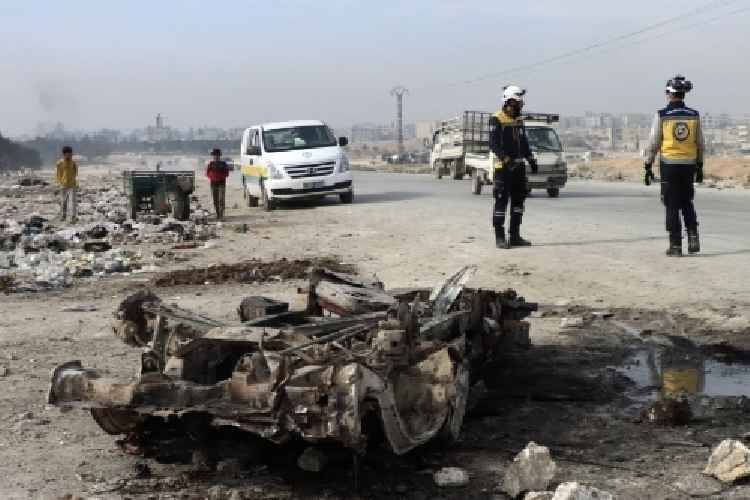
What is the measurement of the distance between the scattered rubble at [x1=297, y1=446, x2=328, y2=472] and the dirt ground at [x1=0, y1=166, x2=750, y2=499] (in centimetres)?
6

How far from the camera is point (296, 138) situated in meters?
23.5

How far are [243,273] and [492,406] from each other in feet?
21.1

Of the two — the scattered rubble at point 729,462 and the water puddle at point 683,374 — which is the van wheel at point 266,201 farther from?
the scattered rubble at point 729,462

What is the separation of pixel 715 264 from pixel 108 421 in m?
8.28

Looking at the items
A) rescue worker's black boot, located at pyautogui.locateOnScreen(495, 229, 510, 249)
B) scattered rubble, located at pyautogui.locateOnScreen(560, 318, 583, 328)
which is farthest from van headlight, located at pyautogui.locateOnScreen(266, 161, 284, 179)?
scattered rubble, located at pyautogui.locateOnScreen(560, 318, 583, 328)

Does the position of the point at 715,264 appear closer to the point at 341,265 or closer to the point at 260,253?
the point at 341,265

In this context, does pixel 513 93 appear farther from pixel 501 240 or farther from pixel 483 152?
pixel 483 152

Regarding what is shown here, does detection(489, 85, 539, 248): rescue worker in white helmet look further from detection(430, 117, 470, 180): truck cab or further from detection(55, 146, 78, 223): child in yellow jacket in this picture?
detection(430, 117, 470, 180): truck cab

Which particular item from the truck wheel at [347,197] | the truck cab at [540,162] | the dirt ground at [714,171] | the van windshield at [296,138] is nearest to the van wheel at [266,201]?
the van windshield at [296,138]

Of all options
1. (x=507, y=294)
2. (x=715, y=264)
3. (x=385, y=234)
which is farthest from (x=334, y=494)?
(x=385, y=234)

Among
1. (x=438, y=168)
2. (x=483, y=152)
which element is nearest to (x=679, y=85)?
(x=483, y=152)

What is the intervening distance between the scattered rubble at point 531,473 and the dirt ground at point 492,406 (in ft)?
0.36

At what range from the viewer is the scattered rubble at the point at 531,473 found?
442 centimetres

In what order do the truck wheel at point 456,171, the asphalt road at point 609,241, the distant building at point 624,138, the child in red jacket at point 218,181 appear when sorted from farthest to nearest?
the distant building at point 624,138 → the truck wheel at point 456,171 → the child in red jacket at point 218,181 → the asphalt road at point 609,241
